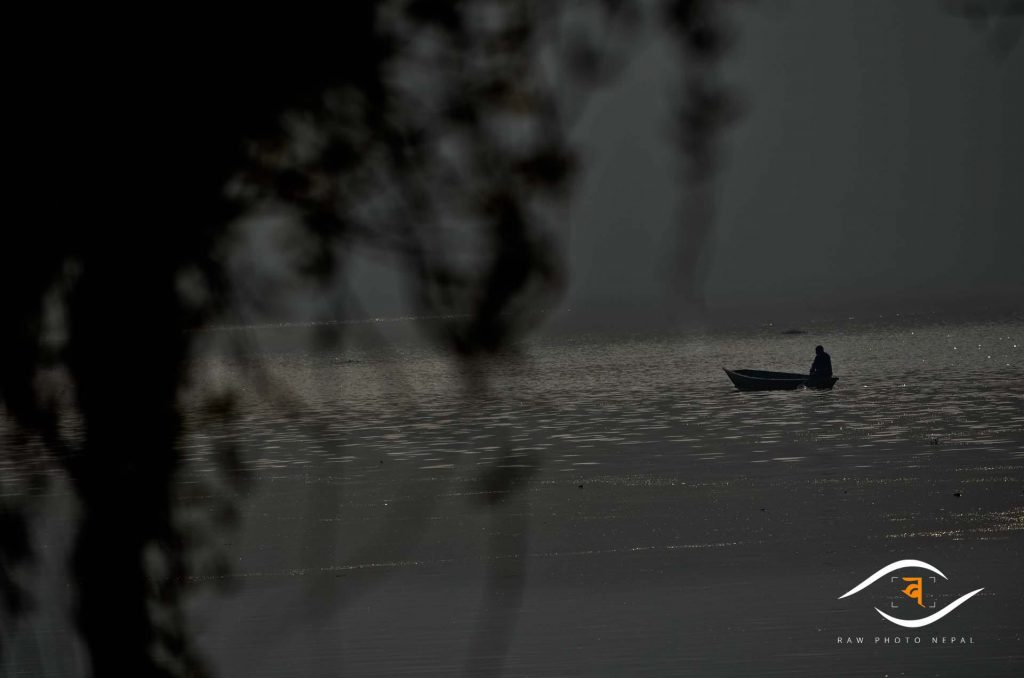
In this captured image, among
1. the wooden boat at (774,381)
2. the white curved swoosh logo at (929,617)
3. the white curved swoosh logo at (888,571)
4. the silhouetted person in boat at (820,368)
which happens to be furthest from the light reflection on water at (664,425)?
the white curved swoosh logo at (929,617)

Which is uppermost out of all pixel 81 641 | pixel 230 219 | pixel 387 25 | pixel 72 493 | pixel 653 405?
pixel 387 25

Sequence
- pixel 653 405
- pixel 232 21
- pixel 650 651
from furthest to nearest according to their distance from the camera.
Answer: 1. pixel 653 405
2. pixel 650 651
3. pixel 232 21

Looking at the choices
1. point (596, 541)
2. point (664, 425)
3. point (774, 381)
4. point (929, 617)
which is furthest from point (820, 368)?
point (929, 617)

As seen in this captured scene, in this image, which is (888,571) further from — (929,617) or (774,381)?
(774,381)

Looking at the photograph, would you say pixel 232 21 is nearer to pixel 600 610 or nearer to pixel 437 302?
pixel 437 302

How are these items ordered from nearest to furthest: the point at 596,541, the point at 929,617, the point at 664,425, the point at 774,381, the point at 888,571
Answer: the point at 929,617 → the point at 888,571 → the point at 596,541 → the point at 664,425 → the point at 774,381

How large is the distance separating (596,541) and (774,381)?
35149 millimetres

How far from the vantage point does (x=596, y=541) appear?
2102 cm

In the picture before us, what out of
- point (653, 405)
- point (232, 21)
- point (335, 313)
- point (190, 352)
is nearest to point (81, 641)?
point (190, 352)

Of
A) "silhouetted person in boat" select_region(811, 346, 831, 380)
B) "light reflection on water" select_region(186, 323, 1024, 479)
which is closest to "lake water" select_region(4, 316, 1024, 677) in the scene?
"light reflection on water" select_region(186, 323, 1024, 479)

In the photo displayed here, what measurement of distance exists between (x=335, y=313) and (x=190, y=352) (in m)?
0.37

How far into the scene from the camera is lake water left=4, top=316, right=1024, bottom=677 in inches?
284

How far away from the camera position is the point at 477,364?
3170mm
